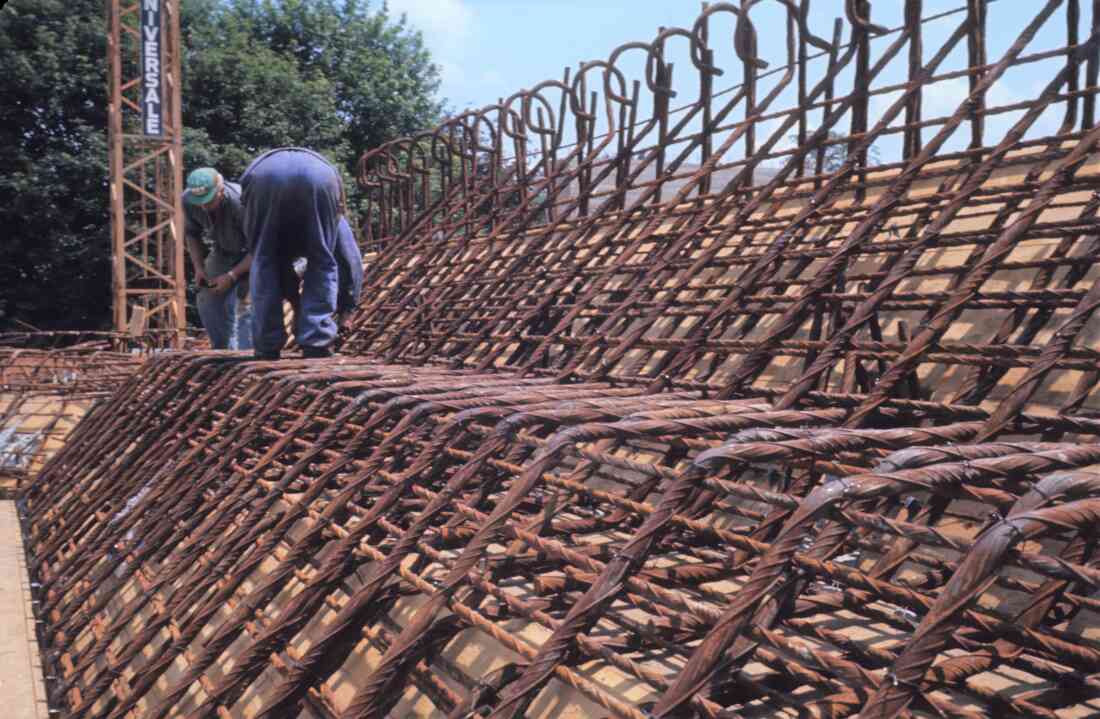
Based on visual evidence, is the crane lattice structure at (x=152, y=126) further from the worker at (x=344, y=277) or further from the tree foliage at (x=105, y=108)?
the worker at (x=344, y=277)

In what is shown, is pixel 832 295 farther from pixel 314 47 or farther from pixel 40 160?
pixel 314 47

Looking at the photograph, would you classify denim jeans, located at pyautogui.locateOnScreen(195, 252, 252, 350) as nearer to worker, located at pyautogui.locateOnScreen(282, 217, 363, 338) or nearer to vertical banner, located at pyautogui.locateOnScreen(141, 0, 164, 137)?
worker, located at pyautogui.locateOnScreen(282, 217, 363, 338)

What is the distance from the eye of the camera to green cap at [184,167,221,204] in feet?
15.9

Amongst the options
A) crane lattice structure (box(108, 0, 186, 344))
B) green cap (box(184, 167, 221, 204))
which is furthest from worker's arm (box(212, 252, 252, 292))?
crane lattice structure (box(108, 0, 186, 344))

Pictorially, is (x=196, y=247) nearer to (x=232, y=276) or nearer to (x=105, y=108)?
(x=232, y=276)

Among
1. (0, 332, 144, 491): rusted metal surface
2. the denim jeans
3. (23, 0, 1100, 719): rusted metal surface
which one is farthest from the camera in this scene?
(0, 332, 144, 491): rusted metal surface

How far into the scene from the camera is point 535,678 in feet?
4.63

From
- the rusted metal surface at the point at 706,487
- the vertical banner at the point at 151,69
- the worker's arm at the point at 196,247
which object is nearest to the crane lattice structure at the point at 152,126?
the vertical banner at the point at 151,69

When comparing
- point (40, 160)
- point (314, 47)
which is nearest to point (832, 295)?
point (40, 160)

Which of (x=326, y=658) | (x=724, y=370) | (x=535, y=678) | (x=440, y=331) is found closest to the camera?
(x=535, y=678)

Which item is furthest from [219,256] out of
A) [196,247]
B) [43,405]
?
[43,405]

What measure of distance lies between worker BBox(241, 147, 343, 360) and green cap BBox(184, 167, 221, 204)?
2.00 ft

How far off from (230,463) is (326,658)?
1389 mm

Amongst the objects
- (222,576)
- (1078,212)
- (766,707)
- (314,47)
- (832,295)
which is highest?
(314,47)
